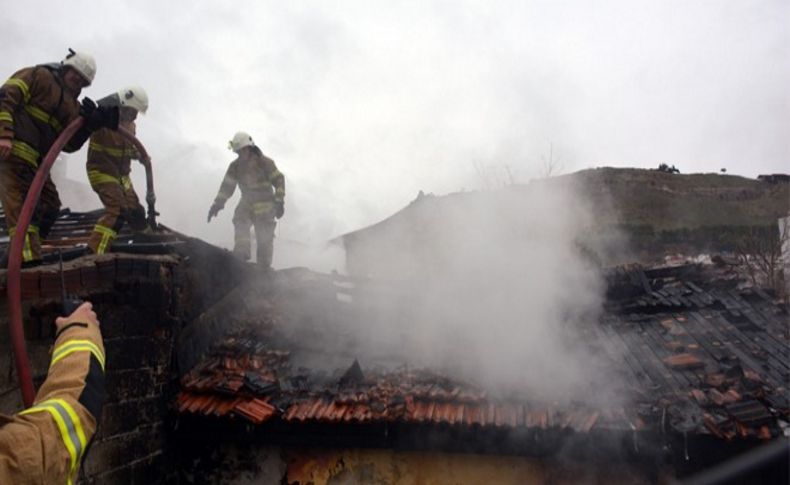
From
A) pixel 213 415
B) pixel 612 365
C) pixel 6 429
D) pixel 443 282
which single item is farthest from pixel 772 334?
pixel 6 429

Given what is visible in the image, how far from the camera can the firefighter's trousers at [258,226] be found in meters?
8.63

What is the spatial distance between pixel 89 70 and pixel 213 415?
375 cm

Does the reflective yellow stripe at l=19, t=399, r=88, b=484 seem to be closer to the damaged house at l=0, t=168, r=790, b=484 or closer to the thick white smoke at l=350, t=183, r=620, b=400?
the damaged house at l=0, t=168, r=790, b=484

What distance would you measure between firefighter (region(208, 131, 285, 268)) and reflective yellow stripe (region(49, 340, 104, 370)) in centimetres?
602

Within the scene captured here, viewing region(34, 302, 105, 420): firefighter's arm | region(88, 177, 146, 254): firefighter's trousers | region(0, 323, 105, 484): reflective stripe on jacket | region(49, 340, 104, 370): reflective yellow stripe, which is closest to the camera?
region(0, 323, 105, 484): reflective stripe on jacket

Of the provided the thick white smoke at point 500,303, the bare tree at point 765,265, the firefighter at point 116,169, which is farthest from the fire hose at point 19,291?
the bare tree at point 765,265

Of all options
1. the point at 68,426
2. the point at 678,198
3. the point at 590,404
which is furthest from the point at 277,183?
the point at 678,198

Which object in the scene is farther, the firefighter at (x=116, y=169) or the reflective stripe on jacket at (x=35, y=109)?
the firefighter at (x=116, y=169)

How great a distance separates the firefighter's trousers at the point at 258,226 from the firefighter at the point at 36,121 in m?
3.44

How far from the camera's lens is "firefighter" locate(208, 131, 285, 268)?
863cm

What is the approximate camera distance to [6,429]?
6.14 ft

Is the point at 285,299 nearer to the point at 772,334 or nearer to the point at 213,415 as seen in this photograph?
the point at 213,415

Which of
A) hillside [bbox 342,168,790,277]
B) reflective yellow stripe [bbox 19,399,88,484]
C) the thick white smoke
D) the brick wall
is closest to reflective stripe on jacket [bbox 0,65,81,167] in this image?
the brick wall

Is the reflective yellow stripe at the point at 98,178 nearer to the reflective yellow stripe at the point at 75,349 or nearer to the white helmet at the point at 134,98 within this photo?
the white helmet at the point at 134,98
